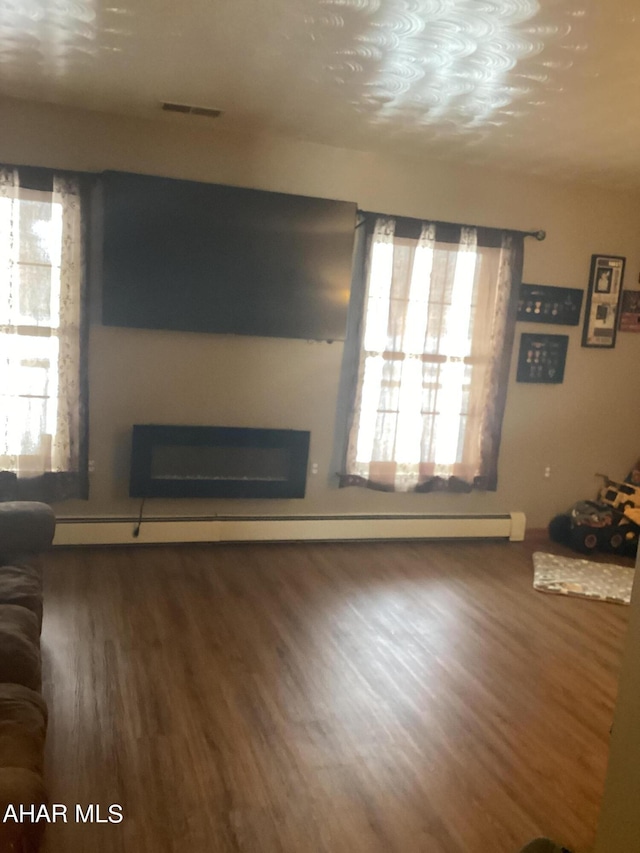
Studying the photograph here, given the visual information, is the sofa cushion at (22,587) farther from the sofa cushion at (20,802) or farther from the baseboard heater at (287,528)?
the baseboard heater at (287,528)

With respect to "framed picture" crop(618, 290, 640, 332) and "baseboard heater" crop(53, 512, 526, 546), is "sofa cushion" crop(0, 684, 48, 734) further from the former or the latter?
"framed picture" crop(618, 290, 640, 332)

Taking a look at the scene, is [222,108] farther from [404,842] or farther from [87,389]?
[404,842]

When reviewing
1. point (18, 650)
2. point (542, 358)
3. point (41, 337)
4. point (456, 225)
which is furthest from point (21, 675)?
point (542, 358)

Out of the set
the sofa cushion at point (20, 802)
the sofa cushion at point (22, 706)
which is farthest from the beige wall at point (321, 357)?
the sofa cushion at point (20, 802)

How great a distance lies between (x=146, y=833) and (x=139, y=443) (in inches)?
104

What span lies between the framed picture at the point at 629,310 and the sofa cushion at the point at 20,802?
509 cm

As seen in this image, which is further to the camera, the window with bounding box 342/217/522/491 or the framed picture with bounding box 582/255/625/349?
the framed picture with bounding box 582/255/625/349

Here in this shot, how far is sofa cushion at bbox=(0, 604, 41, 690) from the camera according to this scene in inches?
85.4

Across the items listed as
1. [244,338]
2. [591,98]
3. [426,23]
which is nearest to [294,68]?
[426,23]

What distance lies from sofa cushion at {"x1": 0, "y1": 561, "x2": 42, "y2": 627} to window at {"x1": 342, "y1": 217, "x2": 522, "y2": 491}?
8.21 feet

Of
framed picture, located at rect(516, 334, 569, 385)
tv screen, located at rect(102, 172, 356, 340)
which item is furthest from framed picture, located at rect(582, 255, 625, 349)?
tv screen, located at rect(102, 172, 356, 340)

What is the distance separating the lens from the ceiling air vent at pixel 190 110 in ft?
12.9

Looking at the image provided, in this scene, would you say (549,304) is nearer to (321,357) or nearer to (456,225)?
(456,225)

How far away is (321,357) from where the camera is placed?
4.89m
